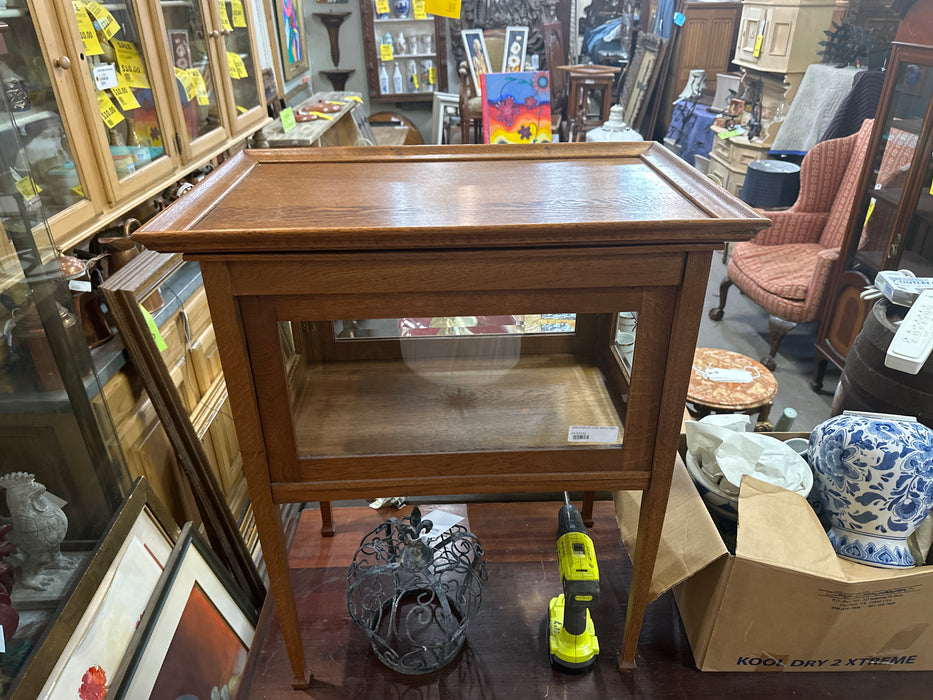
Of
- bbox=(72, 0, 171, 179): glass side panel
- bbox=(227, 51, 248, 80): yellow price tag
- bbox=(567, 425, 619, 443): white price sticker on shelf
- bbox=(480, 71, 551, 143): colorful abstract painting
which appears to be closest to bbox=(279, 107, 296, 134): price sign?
bbox=(227, 51, 248, 80): yellow price tag

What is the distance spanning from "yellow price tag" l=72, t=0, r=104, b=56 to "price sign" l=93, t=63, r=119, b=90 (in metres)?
0.03

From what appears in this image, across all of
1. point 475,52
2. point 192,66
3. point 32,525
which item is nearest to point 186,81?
point 192,66

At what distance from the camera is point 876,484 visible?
1.28m

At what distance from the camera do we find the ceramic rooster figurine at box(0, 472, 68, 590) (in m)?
1.04

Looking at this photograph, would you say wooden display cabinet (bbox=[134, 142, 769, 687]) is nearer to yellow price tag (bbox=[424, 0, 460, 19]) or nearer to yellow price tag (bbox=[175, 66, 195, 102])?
yellow price tag (bbox=[175, 66, 195, 102])

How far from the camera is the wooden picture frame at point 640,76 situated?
600 cm

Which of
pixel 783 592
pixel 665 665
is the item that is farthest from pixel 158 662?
pixel 783 592

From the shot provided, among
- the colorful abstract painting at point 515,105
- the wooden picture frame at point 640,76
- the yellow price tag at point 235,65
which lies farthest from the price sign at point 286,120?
the wooden picture frame at point 640,76

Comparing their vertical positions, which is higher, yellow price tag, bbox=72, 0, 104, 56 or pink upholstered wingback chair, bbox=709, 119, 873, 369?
yellow price tag, bbox=72, 0, 104, 56

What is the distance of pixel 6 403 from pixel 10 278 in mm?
216

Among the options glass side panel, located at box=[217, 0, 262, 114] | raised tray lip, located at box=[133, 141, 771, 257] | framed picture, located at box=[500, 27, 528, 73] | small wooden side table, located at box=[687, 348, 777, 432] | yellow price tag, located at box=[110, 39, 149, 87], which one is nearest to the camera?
raised tray lip, located at box=[133, 141, 771, 257]

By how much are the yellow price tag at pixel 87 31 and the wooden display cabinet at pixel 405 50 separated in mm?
4224

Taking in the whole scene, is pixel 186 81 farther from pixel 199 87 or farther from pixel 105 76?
pixel 105 76

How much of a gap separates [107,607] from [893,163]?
310cm
